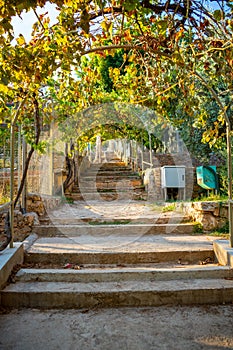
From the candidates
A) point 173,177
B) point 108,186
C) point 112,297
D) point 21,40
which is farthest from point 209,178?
point 108,186

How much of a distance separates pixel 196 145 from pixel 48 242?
7345mm

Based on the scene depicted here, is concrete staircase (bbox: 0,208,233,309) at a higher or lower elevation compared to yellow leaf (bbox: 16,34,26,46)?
lower

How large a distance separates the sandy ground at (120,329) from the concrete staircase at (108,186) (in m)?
7.30

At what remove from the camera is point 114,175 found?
1322 centimetres

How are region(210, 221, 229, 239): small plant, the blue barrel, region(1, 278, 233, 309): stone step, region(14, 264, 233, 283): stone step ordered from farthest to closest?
the blue barrel < region(210, 221, 229, 239): small plant < region(14, 264, 233, 283): stone step < region(1, 278, 233, 309): stone step

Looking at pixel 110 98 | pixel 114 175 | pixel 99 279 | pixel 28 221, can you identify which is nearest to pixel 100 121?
pixel 110 98

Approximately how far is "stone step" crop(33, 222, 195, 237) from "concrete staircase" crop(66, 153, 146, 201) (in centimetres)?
473

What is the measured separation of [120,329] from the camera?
2361 mm

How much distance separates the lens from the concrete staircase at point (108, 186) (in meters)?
10.4

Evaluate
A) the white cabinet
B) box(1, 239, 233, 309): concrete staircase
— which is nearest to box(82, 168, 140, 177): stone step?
the white cabinet

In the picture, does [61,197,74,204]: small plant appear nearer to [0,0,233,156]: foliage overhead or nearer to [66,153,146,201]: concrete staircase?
[66,153,146,201]: concrete staircase

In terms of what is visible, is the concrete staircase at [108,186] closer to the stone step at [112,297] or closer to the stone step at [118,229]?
the stone step at [118,229]

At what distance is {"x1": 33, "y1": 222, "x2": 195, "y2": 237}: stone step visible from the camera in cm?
507

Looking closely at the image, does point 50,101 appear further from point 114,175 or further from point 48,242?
point 114,175
